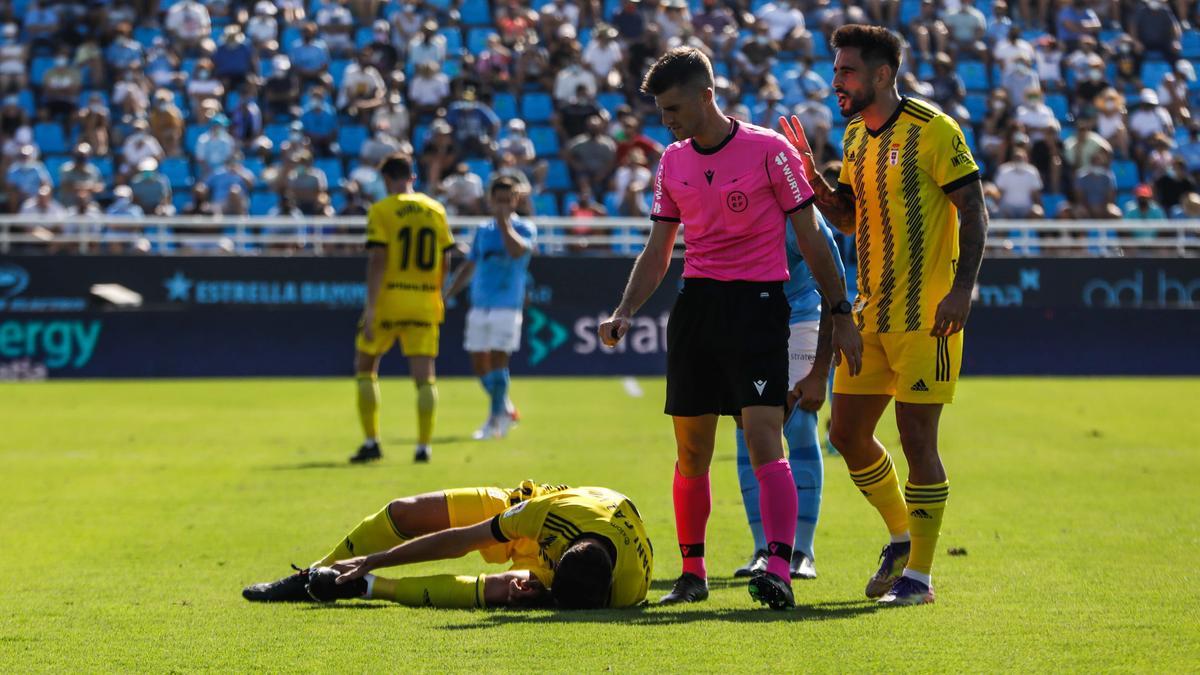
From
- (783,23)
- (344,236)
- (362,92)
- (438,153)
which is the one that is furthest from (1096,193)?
(362,92)

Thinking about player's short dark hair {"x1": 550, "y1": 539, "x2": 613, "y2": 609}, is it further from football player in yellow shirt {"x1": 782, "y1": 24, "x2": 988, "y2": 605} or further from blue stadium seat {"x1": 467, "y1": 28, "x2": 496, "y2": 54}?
blue stadium seat {"x1": 467, "y1": 28, "x2": 496, "y2": 54}

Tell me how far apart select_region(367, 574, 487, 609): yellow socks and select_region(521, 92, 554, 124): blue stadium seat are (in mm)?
20800

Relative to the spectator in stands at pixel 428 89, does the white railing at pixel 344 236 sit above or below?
below

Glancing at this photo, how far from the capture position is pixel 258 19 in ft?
92.6

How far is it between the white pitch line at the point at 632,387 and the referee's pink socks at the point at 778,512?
1355 cm

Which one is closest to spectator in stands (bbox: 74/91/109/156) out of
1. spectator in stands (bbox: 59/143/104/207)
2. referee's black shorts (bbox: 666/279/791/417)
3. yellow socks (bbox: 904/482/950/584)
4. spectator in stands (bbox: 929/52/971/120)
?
spectator in stands (bbox: 59/143/104/207)

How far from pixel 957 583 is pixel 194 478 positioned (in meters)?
6.58

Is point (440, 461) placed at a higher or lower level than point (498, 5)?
lower

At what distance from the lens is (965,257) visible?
6562 mm

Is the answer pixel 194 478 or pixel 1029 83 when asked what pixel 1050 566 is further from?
pixel 1029 83

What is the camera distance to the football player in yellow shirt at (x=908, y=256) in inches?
264

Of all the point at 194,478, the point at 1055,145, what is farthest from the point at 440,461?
the point at 1055,145

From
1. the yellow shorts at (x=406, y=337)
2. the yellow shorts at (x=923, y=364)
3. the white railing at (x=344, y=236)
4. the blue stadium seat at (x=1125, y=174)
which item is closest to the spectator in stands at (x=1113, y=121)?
the blue stadium seat at (x=1125, y=174)

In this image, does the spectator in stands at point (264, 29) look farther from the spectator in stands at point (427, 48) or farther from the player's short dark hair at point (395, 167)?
the player's short dark hair at point (395, 167)
